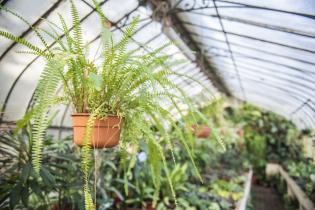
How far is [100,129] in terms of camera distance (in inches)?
53.9

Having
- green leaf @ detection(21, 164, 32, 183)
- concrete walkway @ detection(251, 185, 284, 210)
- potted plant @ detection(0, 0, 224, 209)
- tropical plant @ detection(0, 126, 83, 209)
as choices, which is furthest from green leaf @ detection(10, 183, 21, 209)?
concrete walkway @ detection(251, 185, 284, 210)

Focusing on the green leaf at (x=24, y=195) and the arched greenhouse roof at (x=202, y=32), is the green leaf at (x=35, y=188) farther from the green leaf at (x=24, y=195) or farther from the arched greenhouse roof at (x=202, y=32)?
the arched greenhouse roof at (x=202, y=32)

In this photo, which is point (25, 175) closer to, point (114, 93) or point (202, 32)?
point (114, 93)

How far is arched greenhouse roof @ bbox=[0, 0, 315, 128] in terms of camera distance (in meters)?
2.46

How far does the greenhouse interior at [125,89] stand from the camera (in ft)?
4.23

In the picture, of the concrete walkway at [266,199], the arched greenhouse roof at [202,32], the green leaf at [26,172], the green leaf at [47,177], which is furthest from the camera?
the concrete walkway at [266,199]

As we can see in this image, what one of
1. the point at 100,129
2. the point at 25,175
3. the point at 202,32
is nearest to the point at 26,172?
the point at 25,175

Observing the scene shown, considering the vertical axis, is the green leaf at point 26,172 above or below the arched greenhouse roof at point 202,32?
below

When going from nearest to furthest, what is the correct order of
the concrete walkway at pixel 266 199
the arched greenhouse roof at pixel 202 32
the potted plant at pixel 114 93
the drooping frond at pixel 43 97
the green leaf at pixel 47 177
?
the drooping frond at pixel 43 97
the potted plant at pixel 114 93
the green leaf at pixel 47 177
the arched greenhouse roof at pixel 202 32
the concrete walkway at pixel 266 199

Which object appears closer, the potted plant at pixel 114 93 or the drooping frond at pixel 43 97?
→ the drooping frond at pixel 43 97

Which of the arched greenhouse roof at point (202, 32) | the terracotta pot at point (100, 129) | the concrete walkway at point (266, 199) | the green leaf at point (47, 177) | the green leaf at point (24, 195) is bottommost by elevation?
the concrete walkway at point (266, 199)

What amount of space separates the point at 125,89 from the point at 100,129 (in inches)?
8.3

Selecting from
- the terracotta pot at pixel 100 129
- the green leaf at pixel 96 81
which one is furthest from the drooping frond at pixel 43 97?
the terracotta pot at pixel 100 129

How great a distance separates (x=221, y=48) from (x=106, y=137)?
3.41 m
